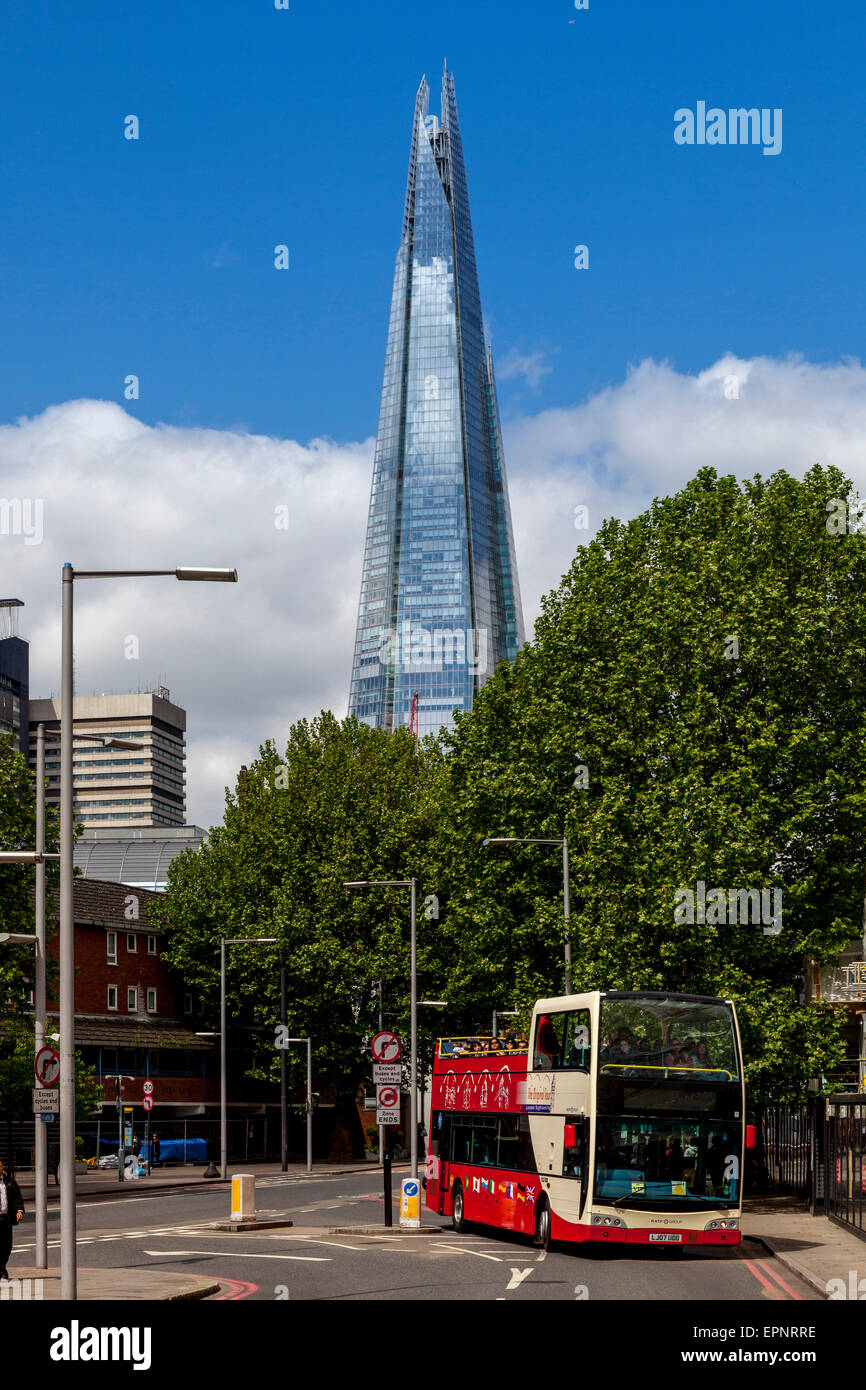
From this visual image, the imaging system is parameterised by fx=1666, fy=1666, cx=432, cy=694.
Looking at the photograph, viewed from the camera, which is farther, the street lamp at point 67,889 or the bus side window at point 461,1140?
the bus side window at point 461,1140

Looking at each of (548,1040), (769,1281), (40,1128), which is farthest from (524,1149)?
(40,1128)

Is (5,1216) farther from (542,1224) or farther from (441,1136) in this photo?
(441,1136)

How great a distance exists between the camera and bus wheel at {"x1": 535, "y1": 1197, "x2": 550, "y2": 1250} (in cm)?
2860

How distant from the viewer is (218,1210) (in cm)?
4400

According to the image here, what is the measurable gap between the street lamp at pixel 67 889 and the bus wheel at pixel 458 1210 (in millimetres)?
16363

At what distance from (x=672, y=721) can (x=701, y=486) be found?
864 centimetres

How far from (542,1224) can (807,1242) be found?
484cm

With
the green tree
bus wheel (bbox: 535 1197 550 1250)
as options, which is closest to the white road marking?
bus wheel (bbox: 535 1197 550 1250)

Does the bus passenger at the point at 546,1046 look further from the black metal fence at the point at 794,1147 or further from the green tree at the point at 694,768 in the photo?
the black metal fence at the point at 794,1147

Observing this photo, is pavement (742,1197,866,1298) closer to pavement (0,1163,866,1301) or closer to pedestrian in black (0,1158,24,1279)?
pavement (0,1163,866,1301)

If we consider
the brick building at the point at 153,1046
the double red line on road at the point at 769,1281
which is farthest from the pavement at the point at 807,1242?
the brick building at the point at 153,1046

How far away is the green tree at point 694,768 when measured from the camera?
39188 millimetres
